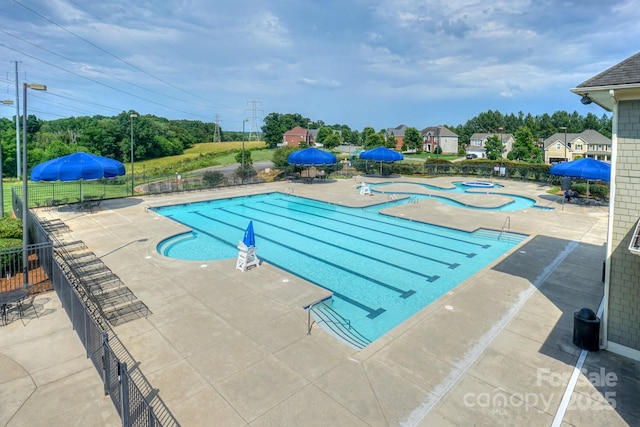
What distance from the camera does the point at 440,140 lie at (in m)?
86.7

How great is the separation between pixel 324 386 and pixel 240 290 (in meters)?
4.36

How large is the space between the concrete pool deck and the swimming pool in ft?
3.92

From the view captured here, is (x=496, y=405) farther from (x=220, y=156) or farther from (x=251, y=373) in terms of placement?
(x=220, y=156)

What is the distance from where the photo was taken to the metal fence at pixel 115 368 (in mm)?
4545

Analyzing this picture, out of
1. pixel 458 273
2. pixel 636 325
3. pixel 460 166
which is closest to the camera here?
pixel 636 325

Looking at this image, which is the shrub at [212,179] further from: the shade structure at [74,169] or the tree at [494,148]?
the tree at [494,148]

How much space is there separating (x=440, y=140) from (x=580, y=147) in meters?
32.0

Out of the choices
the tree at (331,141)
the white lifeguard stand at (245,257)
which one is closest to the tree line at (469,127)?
the tree at (331,141)

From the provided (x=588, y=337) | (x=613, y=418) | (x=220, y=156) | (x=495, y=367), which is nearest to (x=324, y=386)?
(x=495, y=367)

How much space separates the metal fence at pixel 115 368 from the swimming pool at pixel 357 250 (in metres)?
4.67

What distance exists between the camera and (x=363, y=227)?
17.4m

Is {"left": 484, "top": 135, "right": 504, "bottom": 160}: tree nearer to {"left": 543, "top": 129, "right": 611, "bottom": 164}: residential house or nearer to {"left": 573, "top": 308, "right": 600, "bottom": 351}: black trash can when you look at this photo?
{"left": 543, "top": 129, "right": 611, "bottom": 164}: residential house

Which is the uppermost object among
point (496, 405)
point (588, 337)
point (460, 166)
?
point (460, 166)

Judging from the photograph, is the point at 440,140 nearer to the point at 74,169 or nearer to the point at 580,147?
the point at 580,147
